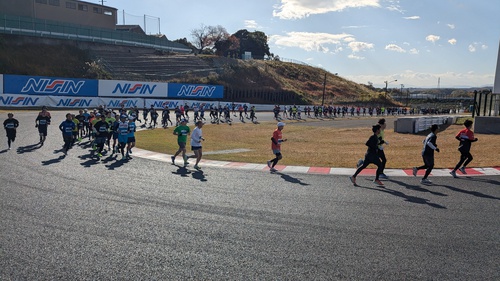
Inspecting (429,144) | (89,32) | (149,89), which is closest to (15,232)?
(429,144)

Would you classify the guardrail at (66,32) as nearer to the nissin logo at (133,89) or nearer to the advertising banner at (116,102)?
the nissin logo at (133,89)

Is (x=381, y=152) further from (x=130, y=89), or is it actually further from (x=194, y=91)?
(x=194, y=91)

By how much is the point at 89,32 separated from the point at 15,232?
213 ft

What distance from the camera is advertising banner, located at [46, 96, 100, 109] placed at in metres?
43.9

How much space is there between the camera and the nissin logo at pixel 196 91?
5620cm

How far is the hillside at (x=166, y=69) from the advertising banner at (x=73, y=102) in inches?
513

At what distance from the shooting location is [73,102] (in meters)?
45.0

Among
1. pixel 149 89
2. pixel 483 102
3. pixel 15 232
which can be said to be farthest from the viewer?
pixel 149 89

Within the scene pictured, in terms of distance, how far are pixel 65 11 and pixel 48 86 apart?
95.6 ft

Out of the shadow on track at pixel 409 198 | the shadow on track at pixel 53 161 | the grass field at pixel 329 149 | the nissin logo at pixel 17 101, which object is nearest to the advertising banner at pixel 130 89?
the nissin logo at pixel 17 101

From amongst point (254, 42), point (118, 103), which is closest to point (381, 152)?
point (118, 103)

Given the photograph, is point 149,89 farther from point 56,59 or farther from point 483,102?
point 483,102

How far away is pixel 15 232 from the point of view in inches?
290

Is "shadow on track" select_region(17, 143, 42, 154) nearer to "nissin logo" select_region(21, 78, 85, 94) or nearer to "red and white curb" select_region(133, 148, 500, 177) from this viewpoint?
"red and white curb" select_region(133, 148, 500, 177)
